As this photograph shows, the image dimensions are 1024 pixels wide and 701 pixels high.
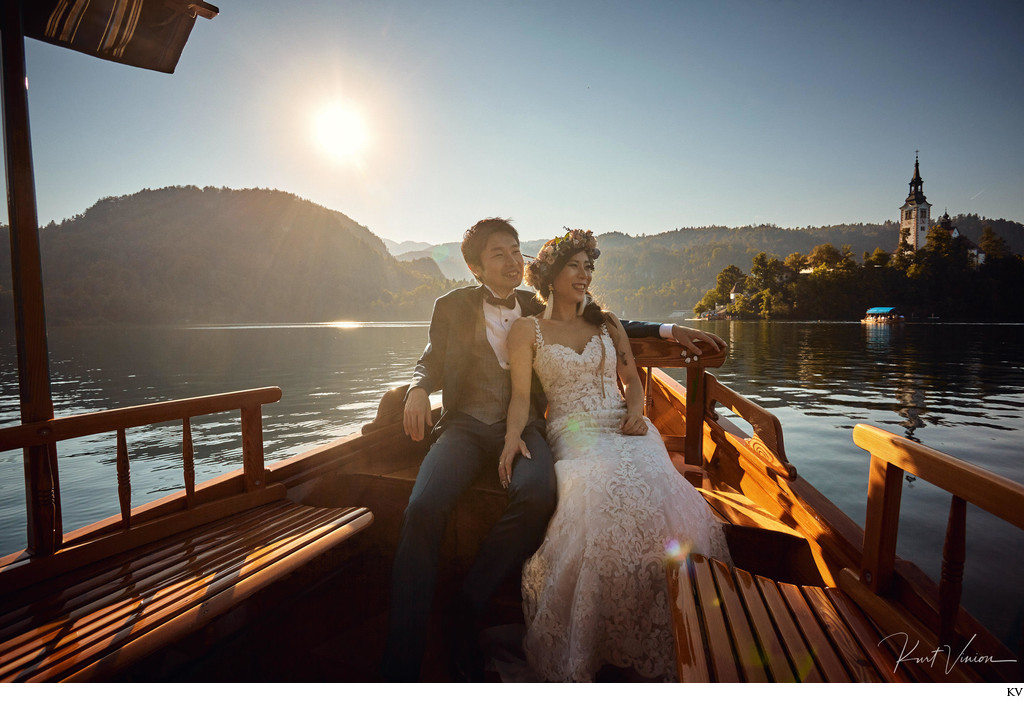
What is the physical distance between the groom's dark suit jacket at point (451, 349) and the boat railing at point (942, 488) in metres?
1.67

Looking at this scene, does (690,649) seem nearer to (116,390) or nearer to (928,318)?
(116,390)

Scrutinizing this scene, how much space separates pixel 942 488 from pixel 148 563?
259cm

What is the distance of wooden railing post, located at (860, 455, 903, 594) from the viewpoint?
61.5 inches

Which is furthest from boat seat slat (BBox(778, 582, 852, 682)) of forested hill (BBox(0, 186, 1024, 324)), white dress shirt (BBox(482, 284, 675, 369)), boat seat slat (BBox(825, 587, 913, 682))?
forested hill (BBox(0, 186, 1024, 324))

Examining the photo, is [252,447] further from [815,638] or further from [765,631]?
[815,638]

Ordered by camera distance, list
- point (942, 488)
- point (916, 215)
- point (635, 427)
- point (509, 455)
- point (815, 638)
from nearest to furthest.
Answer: point (942, 488) < point (815, 638) < point (509, 455) < point (635, 427) < point (916, 215)

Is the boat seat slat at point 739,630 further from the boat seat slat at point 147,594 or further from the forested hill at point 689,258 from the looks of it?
the forested hill at point 689,258

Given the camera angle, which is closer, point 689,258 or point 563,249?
point 563,249

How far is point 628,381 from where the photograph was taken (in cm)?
278

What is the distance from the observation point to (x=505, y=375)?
9.05 ft

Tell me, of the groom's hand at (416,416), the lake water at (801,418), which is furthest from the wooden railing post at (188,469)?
the lake water at (801,418)

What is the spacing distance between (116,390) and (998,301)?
86.9 metres

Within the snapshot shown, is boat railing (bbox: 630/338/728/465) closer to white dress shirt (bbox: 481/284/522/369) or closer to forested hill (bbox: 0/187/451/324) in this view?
white dress shirt (bbox: 481/284/522/369)

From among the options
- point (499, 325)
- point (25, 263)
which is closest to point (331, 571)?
point (499, 325)
